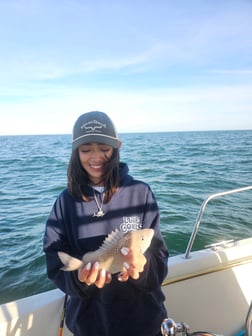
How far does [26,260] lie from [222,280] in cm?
435

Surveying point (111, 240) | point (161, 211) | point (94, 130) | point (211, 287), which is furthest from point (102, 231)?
point (161, 211)

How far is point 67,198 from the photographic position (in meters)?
1.79

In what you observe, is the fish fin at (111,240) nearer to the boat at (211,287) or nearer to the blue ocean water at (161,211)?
the boat at (211,287)

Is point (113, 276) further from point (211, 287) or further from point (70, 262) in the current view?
point (211, 287)

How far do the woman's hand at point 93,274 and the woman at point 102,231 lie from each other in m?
0.05

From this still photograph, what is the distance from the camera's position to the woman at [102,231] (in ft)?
5.38

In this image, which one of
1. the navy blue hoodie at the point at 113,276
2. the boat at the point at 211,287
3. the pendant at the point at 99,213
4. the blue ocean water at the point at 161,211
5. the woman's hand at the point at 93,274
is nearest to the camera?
the woman's hand at the point at 93,274

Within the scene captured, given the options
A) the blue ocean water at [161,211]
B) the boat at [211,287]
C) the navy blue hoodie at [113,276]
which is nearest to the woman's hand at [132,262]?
the navy blue hoodie at [113,276]

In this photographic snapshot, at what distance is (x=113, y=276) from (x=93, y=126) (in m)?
0.99

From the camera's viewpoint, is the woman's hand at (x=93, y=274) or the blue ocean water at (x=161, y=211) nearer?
the woman's hand at (x=93, y=274)

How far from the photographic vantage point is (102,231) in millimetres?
1745

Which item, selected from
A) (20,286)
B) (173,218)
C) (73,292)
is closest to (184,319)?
(73,292)

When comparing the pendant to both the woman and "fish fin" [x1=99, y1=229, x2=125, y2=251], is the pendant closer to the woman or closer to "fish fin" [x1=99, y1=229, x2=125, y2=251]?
the woman

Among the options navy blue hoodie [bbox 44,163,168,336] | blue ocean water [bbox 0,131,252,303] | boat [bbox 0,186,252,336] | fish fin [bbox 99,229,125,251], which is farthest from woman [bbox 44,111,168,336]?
blue ocean water [bbox 0,131,252,303]
